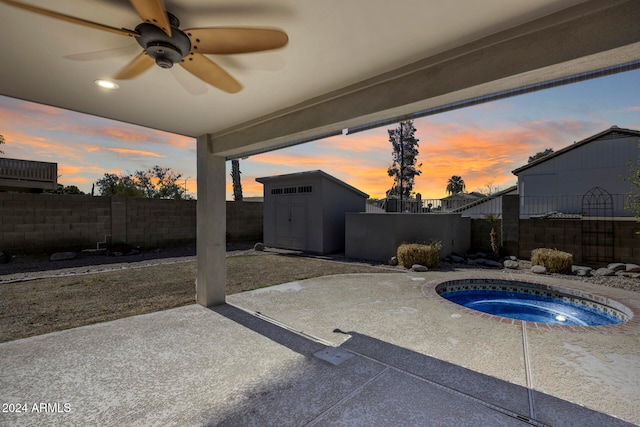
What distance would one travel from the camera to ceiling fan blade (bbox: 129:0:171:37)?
1.64 metres

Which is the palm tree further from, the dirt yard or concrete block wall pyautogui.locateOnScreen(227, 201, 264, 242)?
the dirt yard

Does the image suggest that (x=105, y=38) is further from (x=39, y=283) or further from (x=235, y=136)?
(x=39, y=283)

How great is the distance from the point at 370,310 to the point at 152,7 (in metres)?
4.29

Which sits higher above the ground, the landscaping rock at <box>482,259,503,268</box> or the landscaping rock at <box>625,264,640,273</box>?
the landscaping rock at <box>625,264,640,273</box>

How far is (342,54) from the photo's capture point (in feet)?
7.84

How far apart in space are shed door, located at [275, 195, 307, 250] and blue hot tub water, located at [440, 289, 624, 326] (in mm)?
6856

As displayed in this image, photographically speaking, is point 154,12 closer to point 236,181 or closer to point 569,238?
point 569,238

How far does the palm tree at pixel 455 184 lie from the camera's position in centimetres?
4852

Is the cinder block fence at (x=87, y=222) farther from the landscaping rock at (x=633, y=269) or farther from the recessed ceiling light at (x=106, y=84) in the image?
the landscaping rock at (x=633, y=269)

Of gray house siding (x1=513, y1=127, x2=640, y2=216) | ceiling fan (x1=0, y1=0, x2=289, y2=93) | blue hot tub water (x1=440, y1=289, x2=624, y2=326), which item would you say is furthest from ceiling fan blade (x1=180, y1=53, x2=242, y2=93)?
gray house siding (x1=513, y1=127, x2=640, y2=216)

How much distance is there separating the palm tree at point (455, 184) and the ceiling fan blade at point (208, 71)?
51.5 m

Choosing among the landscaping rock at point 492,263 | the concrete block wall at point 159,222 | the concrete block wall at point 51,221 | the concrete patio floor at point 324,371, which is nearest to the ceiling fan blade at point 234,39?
the concrete patio floor at point 324,371

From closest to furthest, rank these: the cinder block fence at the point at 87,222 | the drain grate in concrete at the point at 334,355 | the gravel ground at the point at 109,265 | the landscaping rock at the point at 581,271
A: 1. the drain grate in concrete at the point at 334,355
2. the gravel ground at the point at 109,265
3. the landscaping rock at the point at 581,271
4. the cinder block fence at the point at 87,222

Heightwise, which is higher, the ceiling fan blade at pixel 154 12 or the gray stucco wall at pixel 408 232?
the ceiling fan blade at pixel 154 12
